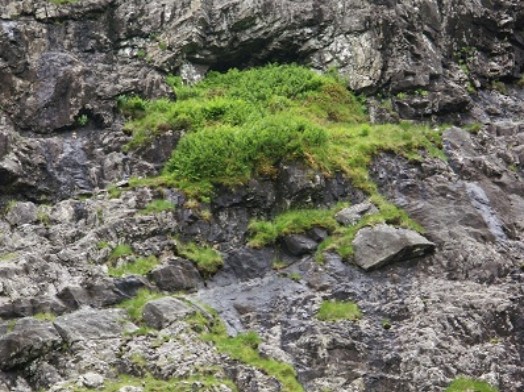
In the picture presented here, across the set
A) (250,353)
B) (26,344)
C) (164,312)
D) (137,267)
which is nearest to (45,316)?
(26,344)

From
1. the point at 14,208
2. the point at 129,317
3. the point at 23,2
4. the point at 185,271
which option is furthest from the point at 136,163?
the point at 23,2

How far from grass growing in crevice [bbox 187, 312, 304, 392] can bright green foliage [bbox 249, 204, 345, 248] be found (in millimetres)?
3192

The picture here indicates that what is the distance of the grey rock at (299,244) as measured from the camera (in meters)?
19.1

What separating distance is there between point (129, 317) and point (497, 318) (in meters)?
8.10

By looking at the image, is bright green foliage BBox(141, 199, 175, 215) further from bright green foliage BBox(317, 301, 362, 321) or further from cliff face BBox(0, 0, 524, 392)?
bright green foliage BBox(317, 301, 362, 321)

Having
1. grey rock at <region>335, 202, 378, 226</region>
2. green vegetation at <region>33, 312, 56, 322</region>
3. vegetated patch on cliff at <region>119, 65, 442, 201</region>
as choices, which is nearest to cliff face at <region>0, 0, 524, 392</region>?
green vegetation at <region>33, 312, 56, 322</region>

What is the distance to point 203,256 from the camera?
18.7m

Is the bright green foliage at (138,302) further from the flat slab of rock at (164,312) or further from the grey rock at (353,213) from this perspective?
the grey rock at (353,213)

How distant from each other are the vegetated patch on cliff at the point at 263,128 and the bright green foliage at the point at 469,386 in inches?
268

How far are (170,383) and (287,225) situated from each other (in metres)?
6.29

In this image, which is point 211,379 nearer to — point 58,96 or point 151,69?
point 58,96

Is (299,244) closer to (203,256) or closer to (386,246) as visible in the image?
(386,246)

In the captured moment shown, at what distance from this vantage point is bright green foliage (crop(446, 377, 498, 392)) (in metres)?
15.1

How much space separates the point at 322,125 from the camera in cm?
2439
